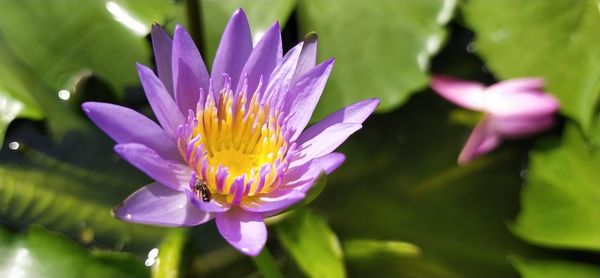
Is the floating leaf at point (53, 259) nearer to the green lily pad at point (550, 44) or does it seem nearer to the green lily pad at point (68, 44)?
the green lily pad at point (68, 44)

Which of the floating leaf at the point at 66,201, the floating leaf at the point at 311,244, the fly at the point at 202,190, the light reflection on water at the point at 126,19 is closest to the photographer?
the fly at the point at 202,190

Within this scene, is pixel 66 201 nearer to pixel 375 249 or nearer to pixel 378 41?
pixel 375 249

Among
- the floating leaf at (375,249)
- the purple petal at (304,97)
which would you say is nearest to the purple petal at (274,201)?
the purple petal at (304,97)

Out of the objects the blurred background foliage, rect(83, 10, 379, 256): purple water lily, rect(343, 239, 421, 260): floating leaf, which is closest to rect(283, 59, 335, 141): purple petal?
rect(83, 10, 379, 256): purple water lily

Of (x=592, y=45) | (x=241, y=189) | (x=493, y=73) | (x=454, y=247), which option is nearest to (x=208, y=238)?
(x=241, y=189)

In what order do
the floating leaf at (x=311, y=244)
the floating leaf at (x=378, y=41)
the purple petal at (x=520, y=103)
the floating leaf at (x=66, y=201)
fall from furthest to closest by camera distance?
the purple petal at (x=520, y=103), the floating leaf at (x=378, y=41), the floating leaf at (x=66, y=201), the floating leaf at (x=311, y=244)

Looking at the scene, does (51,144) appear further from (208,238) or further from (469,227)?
(469,227)
